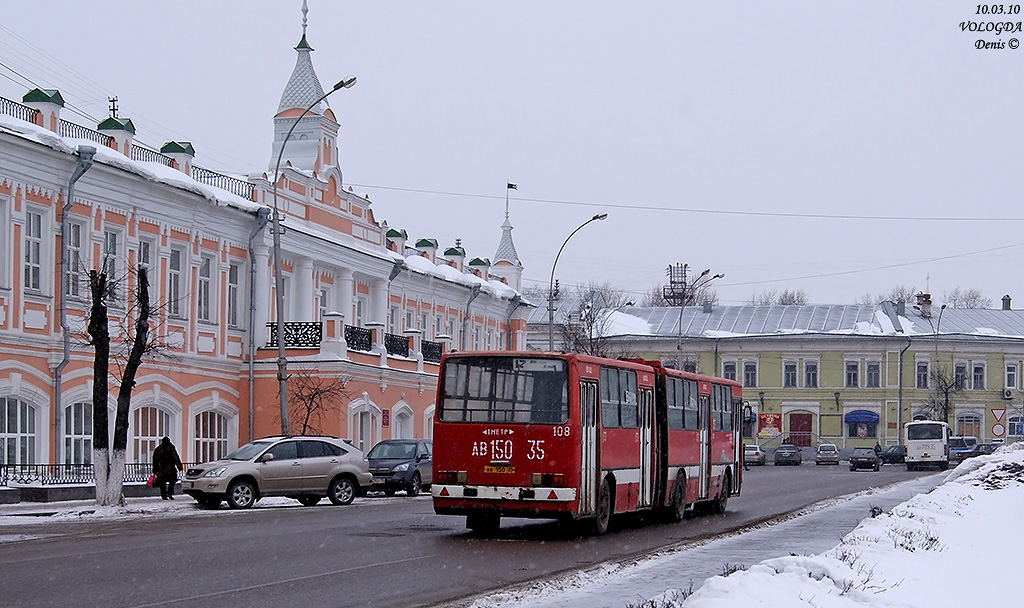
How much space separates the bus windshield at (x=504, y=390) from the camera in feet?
66.5

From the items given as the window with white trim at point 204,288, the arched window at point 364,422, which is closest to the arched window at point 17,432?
the window with white trim at point 204,288

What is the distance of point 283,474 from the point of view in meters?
29.6

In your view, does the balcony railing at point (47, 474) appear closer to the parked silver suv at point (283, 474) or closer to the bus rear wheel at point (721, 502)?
the parked silver suv at point (283, 474)

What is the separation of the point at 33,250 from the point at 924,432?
50666 mm

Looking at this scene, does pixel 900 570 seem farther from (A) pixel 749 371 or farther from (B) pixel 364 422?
(A) pixel 749 371

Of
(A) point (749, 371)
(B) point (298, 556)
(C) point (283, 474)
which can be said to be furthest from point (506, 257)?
(B) point (298, 556)

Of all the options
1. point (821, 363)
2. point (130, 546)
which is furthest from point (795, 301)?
point (130, 546)

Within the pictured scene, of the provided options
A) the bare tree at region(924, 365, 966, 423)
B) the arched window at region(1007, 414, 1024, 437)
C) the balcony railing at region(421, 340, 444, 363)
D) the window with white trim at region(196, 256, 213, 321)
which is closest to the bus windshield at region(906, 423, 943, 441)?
the bare tree at region(924, 365, 966, 423)

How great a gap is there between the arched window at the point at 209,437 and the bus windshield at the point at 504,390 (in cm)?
2022

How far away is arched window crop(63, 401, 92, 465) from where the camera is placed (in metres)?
33.7

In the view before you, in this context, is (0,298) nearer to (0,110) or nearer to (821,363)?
(0,110)

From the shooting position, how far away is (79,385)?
34094mm

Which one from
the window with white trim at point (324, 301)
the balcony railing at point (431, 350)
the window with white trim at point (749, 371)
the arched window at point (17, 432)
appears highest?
the window with white trim at point (324, 301)

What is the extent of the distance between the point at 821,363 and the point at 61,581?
81.4 m
